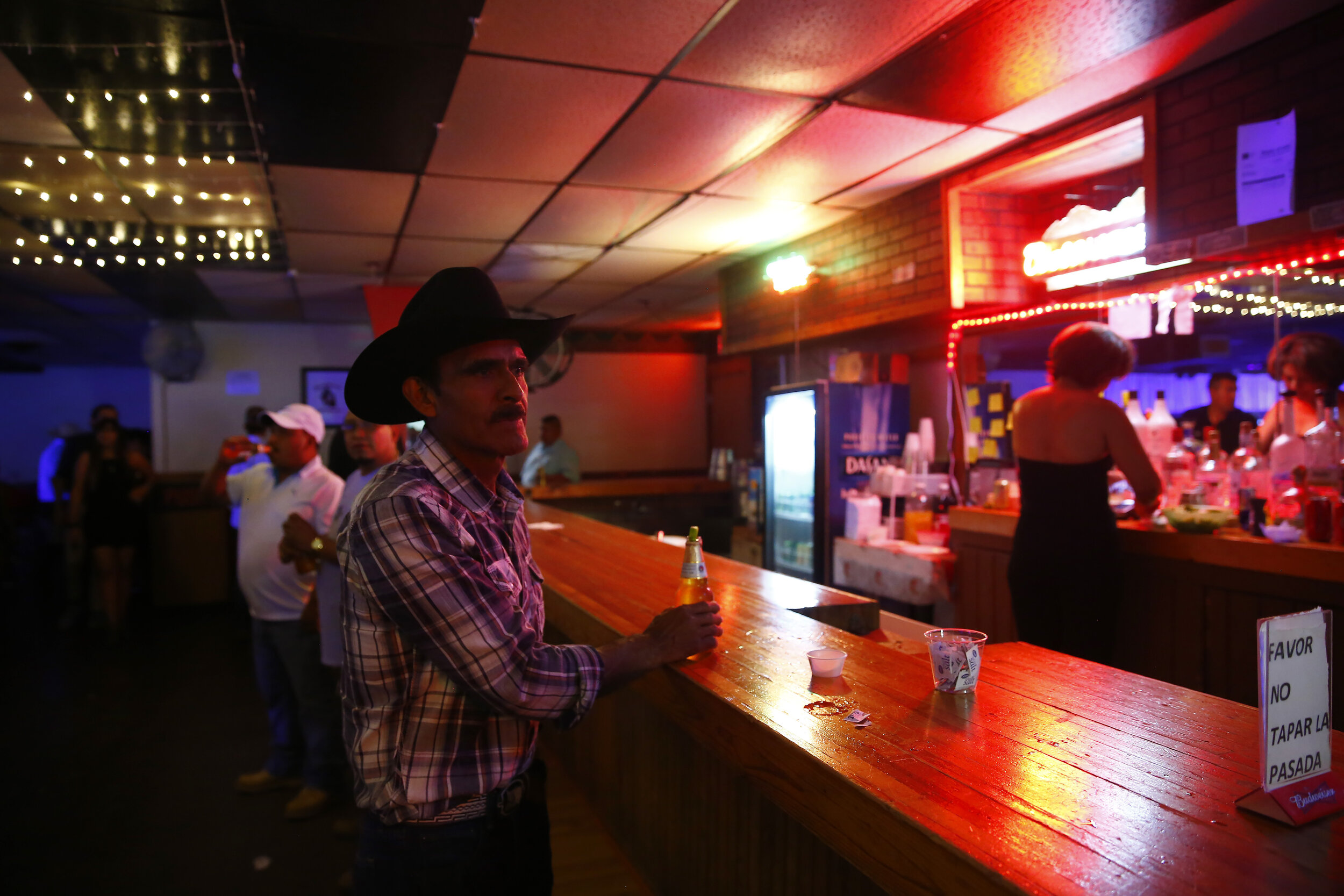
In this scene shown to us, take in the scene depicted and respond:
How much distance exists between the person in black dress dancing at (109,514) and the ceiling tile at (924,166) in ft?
20.3

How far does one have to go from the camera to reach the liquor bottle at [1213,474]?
11.6 feet

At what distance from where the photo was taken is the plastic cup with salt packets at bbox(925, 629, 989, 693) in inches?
62.7

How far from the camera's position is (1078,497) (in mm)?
3271

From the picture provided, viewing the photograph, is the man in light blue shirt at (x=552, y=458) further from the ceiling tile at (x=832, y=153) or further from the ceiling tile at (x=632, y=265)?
the ceiling tile at (x=832, y=153)

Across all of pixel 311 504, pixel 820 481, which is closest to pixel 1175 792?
pixel 311 504

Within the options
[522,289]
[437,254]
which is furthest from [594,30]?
[522,289]

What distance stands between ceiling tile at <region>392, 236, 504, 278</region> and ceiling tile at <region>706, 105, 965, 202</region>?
2206mm

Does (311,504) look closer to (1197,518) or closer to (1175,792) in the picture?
(1175,792)

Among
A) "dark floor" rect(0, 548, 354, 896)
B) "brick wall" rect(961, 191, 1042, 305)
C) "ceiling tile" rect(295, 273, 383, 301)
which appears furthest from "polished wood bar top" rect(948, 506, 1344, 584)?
"ceiling tile" rect(295, 273, 383, 301)

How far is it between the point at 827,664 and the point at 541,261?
572 centimetres

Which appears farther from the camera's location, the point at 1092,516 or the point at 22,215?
the point at 22,215

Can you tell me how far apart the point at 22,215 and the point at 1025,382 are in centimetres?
768

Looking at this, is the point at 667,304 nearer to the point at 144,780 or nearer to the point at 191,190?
the point at 191,190

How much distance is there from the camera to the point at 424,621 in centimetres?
130
